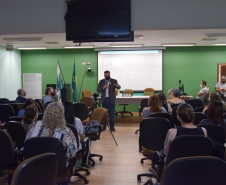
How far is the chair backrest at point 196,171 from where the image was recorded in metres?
1.71

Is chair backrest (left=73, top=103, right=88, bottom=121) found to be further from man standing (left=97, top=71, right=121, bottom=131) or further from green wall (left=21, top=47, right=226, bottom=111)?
green wall (left=21, top=47, right=226, bottom=111)

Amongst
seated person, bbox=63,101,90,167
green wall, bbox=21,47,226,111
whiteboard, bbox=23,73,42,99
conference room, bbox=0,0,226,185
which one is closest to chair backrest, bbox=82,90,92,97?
conference room, bbox=0,0,226,185

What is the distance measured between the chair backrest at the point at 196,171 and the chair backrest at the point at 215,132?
160cm

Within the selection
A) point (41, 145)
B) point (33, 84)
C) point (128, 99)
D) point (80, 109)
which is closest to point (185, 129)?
point (41, 145)

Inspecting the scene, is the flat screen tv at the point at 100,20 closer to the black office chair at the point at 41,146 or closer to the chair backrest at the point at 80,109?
the chair backrest at the point at 80,109

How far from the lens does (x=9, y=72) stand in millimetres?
11586

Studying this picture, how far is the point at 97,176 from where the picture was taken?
4164 mm

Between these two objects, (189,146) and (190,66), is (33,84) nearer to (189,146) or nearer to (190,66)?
(190,66)

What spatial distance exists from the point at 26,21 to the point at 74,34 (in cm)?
148

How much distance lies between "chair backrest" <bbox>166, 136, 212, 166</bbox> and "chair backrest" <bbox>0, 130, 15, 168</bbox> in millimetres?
1755

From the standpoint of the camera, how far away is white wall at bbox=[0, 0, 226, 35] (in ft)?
20.3

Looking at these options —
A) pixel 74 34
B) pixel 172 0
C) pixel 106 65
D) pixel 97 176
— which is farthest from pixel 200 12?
pixel 106 65

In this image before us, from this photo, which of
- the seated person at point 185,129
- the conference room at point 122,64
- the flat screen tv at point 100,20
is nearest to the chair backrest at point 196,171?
the seated person at point 185,129

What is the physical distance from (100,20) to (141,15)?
1026 millimetres
